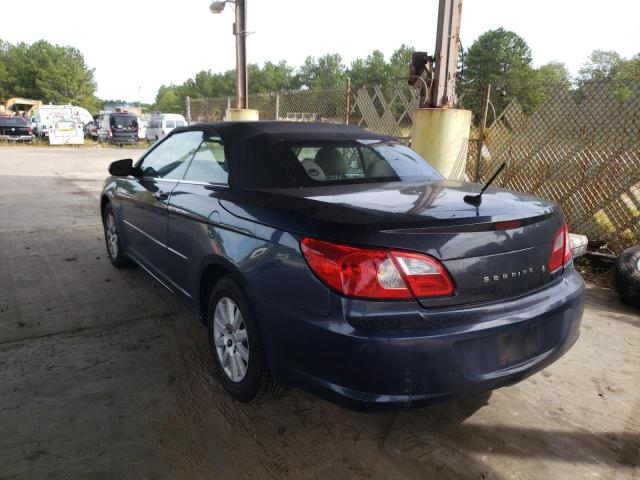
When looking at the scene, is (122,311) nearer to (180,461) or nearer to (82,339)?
(82,339)

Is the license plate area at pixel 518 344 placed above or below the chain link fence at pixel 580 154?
below

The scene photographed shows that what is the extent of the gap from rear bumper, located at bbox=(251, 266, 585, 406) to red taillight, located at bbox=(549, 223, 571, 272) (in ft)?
1.05

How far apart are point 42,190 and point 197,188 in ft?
31.0

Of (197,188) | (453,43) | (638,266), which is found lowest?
(638,266)

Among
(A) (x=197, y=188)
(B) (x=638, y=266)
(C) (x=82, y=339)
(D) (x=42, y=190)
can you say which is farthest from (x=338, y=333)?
(D) (x=42, y=190)

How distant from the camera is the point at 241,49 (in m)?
11.0

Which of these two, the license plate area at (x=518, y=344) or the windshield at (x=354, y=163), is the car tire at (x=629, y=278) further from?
the license plate area at (x=518, y=344)

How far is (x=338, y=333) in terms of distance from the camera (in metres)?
1.95

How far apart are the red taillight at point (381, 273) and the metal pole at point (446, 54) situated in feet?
14.3

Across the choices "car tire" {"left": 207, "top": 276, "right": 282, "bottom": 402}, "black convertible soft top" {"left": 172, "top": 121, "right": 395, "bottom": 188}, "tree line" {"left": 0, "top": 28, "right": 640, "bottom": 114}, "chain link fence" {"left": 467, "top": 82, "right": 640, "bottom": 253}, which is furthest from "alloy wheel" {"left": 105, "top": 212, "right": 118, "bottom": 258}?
"tree line" {"left": 0, "top": 28, "right": 640, "bottom": 114}

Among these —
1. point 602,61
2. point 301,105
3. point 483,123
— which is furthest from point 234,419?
point 602,61

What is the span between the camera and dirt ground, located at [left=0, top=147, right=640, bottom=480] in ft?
7.38

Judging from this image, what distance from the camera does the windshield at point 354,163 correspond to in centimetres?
288

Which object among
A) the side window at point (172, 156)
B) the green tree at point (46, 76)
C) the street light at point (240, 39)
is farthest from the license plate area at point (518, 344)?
the green tree at point (46, 76)
